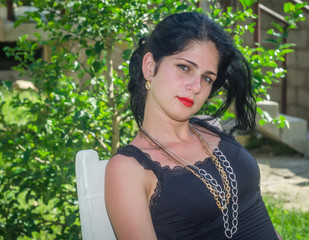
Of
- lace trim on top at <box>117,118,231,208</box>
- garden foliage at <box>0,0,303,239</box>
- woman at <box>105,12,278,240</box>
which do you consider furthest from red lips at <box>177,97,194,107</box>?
garden foliage at <box>0,0,303,239</box>

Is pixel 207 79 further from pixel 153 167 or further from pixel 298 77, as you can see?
pixel 298 77

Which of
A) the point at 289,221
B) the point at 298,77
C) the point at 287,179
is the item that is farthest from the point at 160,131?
the point at 298,77

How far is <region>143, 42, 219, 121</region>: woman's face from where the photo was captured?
1.99m

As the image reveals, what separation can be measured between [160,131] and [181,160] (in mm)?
163

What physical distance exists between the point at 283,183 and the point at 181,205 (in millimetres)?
3242

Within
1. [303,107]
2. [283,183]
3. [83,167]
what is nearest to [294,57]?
[303,107]

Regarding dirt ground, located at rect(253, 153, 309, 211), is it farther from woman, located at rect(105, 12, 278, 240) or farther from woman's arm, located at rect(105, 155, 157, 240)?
woman's arm, located at rect(105, 155, 157, 240)

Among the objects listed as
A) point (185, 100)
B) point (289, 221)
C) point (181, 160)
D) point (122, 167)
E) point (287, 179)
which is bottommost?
point (287, 179)

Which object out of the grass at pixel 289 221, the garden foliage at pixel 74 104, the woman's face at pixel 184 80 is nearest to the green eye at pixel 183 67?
the woman's face at pixel 184 80

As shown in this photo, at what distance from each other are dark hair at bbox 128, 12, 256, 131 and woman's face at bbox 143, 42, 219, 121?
0.03m

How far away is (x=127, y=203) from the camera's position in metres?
1.77

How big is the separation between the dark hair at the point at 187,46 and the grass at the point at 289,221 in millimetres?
1480

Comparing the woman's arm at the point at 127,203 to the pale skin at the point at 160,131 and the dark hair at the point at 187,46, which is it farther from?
the dark hair at the point at 187,46

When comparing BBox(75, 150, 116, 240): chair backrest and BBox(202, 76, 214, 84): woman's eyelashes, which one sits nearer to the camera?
BBox(75, 150, 116, 240): chair backrest
